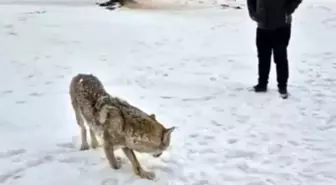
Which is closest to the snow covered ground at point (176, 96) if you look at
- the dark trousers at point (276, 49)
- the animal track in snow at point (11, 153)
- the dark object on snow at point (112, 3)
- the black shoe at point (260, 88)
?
the animal track in snow at point (11, 153)

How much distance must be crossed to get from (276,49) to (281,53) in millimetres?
70

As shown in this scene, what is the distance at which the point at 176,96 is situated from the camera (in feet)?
20.0

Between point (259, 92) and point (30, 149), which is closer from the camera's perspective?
point (30, 149)

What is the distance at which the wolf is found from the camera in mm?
3689

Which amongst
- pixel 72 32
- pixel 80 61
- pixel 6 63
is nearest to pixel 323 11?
pixel 72 32

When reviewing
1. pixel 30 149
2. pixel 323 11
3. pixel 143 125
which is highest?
pixel 143 125

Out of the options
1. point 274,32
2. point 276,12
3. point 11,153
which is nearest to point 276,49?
point 274,32

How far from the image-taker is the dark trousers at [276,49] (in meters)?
5.85

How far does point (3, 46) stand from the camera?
8.43 metres

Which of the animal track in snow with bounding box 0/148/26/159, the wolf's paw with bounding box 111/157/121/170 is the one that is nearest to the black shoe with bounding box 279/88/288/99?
the wolf's paw with bounding box 111/157/121/170

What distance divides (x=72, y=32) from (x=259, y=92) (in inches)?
175

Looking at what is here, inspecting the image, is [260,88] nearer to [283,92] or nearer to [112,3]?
[283,92]

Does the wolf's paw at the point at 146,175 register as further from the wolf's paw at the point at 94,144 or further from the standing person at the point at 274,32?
the standing person at the point at 274,32

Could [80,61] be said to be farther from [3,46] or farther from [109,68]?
[3,46]
